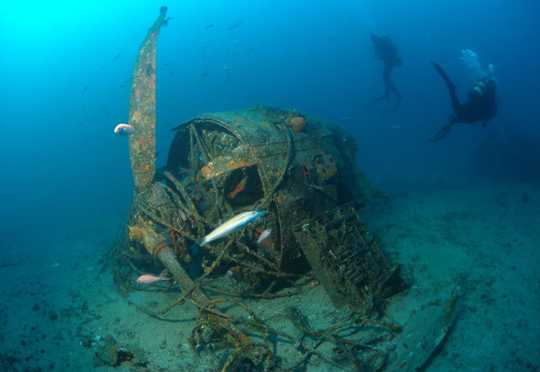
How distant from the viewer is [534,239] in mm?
5988

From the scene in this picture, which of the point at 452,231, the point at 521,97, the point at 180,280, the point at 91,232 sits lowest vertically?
the point at 521,97

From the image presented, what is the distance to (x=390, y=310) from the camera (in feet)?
13.8

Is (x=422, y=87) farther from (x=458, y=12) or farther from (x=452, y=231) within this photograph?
(x=452, y=231)

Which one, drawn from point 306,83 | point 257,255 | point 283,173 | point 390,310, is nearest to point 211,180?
point 283,173

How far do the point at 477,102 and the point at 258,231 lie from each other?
9152mm

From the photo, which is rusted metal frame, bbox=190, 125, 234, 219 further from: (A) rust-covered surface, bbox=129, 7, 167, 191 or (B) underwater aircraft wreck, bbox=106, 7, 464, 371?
(A) rust-covered surface, bbox=129, 7, 167, 191

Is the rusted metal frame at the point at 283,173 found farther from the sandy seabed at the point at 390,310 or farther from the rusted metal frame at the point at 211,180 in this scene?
the sandy seabed at the point at 390,310

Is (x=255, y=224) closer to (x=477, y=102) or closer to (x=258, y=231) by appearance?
(x=258, y=231)

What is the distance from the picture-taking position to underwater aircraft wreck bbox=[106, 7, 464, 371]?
12.7 feet

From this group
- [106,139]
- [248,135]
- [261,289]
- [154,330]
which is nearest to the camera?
[154,330]

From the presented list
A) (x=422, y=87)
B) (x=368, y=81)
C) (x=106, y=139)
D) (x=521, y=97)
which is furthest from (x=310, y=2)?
(x=106, y=139)

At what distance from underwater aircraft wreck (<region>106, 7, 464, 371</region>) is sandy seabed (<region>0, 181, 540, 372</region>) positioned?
27cm

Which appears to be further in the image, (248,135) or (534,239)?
(534,239)

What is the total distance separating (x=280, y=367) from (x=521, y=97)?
354 ft
